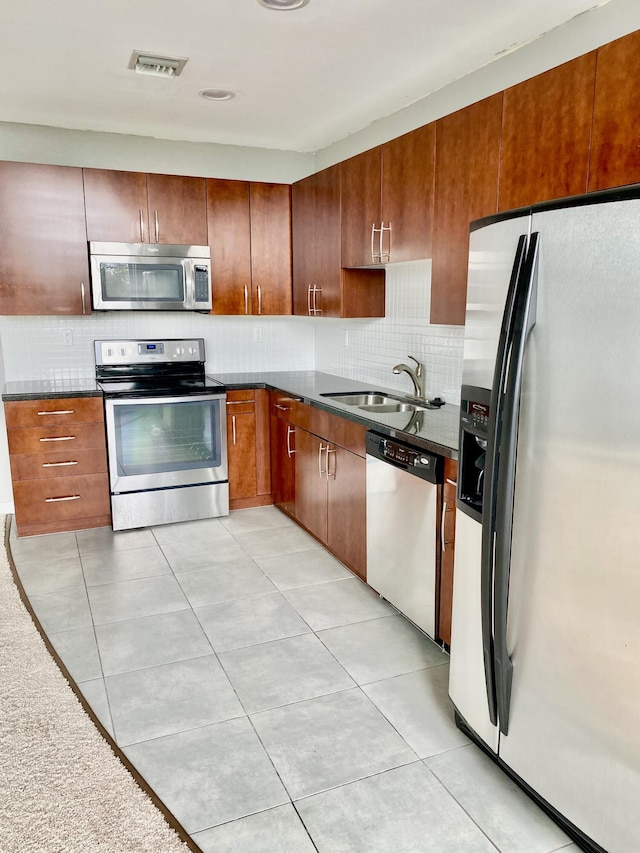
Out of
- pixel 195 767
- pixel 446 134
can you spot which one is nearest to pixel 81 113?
pixel 446 134

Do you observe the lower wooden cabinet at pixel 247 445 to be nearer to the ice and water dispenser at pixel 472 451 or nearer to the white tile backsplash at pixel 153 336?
the white tile backsplash at pixel 153 336

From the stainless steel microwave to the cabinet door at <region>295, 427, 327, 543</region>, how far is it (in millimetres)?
1283

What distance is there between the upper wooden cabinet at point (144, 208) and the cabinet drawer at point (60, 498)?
1594mm

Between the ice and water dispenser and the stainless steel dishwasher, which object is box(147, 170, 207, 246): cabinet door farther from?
the ice and water dispenser

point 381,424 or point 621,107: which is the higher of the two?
point 621,107

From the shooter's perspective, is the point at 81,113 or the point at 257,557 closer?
the point at 257,557

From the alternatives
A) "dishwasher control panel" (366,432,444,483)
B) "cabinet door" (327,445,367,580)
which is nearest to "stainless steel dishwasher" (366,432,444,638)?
"dishwasher control panel" (366,432,444,483)

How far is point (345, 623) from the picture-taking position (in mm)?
2979

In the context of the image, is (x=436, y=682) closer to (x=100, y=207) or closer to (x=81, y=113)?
(x=100, y=207)

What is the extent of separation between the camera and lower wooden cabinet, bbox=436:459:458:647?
97.7 inches

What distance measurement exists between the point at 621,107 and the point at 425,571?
1804 millimetres

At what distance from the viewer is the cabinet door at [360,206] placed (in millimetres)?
3430


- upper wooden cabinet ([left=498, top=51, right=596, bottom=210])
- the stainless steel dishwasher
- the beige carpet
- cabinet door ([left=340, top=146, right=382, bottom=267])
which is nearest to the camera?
the beige carpet

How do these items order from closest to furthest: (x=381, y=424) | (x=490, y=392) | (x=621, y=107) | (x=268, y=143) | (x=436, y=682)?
(x=490, y=392), (x=621, y=107), (x=436, y=682), (x=381, y=424), (x=268, y=143)
